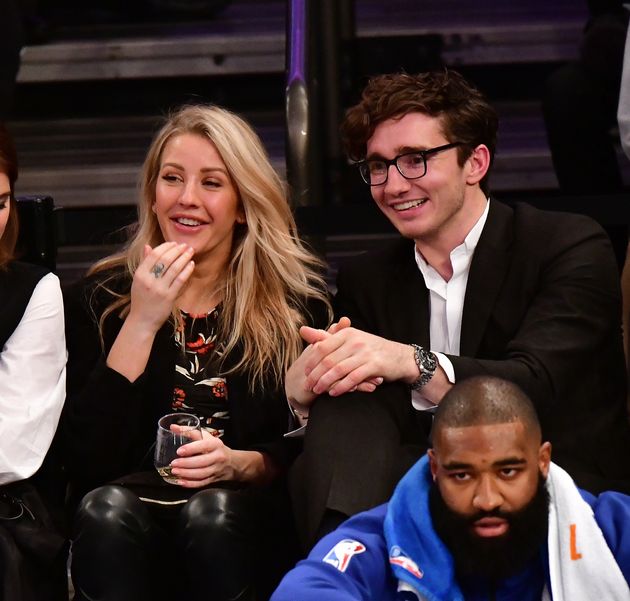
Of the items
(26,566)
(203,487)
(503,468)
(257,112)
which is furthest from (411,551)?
(257,112)

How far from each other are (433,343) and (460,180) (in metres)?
0.40

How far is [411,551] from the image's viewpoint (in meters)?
2.55

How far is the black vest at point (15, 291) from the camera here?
3152mm

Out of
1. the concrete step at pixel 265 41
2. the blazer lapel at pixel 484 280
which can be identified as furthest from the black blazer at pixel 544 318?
the concrete step at pixel 265 41

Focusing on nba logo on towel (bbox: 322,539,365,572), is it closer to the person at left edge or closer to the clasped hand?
the clasped hand

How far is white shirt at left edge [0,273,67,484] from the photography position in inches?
119

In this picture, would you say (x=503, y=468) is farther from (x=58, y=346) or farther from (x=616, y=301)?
(x=58, y=346)

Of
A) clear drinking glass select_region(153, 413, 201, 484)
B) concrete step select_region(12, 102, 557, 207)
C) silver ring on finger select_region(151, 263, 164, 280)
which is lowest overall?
clear drinking glass select_region(153, 413, 201, 484)

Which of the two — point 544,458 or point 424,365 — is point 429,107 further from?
point 544,458

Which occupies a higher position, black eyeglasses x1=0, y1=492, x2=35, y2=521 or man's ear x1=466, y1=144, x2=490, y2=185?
man's ear x1=466, y1=144, x2=490, y2=185

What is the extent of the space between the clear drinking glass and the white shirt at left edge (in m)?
0.30

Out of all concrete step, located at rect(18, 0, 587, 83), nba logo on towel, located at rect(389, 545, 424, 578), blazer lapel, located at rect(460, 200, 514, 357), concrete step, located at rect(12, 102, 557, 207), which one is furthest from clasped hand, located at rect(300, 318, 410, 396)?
concrete step, located at rect(18, 0, 587, 83)

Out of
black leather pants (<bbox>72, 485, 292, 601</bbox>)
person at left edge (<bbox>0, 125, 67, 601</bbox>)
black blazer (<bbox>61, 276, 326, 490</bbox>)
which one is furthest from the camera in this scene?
black blazer (<bbox>61, 276, 326, 490</bbox>)

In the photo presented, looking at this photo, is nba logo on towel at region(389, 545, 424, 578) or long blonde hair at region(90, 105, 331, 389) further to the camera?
long blonde hair at region(90, 105, 331, 389)
